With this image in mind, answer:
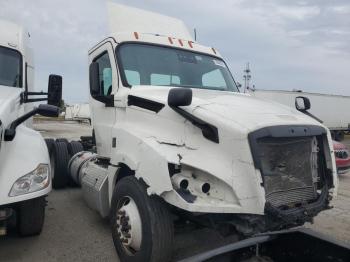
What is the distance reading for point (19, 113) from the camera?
557 cm

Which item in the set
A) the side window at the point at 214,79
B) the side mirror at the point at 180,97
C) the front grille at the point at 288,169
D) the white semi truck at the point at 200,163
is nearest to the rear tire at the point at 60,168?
the white semi truck at the point at 200,163

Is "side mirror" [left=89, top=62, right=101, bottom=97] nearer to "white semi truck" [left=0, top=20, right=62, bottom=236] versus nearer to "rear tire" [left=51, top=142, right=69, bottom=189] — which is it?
"white semi truck" [left=0, top=20, right=62, bottom=236]

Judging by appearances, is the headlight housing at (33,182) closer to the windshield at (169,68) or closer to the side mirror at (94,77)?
the side mirror at (94,77)

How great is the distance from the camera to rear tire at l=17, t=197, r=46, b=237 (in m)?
4.50

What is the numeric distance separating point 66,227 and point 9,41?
3.23 metres

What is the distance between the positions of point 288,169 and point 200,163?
866 millimetres

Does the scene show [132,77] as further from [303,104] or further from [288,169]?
[288,169]

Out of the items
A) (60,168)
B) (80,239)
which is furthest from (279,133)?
(60,168)

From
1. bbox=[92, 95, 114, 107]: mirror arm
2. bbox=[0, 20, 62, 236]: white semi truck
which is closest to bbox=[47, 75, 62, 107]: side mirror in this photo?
bbox=[0, 20, 62, 236]: white semi truck

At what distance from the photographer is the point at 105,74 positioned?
17.7 ft

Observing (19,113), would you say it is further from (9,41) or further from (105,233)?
(105,233)

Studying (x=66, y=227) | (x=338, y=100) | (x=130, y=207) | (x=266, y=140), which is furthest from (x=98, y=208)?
(x=338, y=100)

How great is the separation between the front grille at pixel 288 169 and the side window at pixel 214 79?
6.11ft

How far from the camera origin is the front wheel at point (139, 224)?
11.8ft
